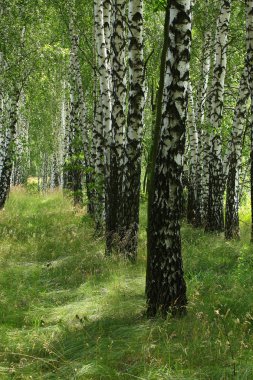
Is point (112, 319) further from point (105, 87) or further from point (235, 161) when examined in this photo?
point (235, 161)

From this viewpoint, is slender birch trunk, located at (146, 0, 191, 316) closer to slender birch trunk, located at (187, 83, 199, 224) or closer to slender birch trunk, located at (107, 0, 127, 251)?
slender birch trunk, located at (107, 0, 127, 251)

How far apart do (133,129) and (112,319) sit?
4.16 meters

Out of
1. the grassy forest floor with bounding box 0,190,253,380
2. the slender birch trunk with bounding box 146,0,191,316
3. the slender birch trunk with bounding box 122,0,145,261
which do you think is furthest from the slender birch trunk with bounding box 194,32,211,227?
the slender birch trunk with bounding box 146,0,191,316

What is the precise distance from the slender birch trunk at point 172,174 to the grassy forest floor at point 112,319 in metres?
0.35

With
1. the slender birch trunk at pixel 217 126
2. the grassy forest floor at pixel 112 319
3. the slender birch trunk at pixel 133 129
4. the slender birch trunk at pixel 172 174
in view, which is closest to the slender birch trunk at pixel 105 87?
the slender birch trunk at pixel 133 129

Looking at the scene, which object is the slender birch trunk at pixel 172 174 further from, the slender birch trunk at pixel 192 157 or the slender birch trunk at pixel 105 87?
the slender birch trunk at pixel 192 157

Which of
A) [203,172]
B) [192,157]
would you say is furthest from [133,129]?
[192,157]

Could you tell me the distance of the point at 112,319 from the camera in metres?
5.45

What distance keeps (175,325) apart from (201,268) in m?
2.79

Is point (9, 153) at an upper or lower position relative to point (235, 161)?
upper

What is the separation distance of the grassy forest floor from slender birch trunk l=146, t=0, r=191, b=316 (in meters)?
0.35

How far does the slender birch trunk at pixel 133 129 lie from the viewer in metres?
8.51

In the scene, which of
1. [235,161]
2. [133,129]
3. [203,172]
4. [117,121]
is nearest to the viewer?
[133,129]

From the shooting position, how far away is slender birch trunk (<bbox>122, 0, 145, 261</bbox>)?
8.51 metres
